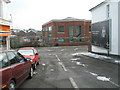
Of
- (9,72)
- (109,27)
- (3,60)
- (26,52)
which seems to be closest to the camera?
(9,72)

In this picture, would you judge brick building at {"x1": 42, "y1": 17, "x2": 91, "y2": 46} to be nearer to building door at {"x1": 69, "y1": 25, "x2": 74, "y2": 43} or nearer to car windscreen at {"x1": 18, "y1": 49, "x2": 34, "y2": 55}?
building door at {"x1": 69, "y1": 25, "x2": 74, "y2": 43}

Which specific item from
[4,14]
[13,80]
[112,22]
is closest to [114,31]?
[112,22]

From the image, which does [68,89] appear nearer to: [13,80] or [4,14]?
[13,80]

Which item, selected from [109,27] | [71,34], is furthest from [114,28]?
[71,34]

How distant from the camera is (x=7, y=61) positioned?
521 cm

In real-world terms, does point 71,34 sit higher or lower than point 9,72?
higher

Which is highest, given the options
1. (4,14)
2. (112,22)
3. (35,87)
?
(4,14)

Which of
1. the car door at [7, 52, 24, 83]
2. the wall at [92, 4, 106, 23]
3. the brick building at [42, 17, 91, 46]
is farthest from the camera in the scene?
the brick building at [42, 17, 91, 46]

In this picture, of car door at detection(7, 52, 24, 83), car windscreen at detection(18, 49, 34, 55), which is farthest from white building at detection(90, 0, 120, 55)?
car door at detection(7, 52, 24, 83)

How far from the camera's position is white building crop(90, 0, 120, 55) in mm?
14673

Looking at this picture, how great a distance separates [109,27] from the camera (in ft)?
51.2

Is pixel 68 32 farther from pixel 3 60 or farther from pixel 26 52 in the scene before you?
pixel 3 60

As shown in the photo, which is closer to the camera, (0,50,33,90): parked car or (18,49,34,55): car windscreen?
(0,50,33,90): parked car

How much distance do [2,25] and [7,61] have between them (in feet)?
45.3
